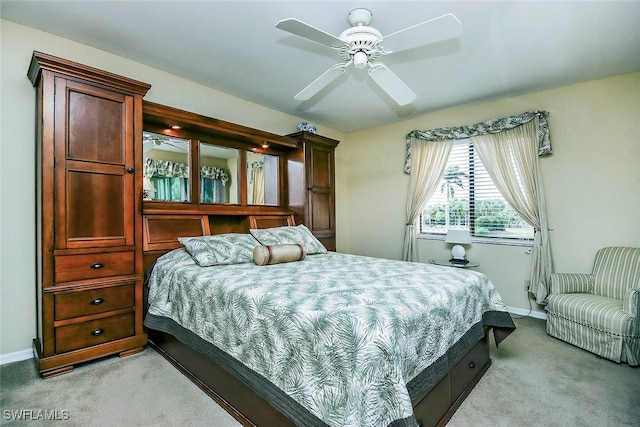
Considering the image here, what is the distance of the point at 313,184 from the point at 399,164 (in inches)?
59.1

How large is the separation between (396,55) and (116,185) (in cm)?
269

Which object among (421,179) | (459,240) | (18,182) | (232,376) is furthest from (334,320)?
(421,179)

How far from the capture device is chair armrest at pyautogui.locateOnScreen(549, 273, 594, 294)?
308 centimetres

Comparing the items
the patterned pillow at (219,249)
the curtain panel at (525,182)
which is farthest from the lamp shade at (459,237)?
the patterned pillow at (219,249)

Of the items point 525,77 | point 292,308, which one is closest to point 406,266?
point 292,308

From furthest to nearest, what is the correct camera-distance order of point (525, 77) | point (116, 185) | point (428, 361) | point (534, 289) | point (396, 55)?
point (534, 289), point (525, 77), point (396, 55), point (116, 185), point (428, 361)

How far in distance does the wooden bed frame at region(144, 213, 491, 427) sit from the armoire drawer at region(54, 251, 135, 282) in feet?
0.83

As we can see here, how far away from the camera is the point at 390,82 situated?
7.96 feet

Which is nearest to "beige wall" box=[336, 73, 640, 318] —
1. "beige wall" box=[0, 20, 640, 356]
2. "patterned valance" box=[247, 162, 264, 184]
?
"beige wall" box=[0, 20, 640, 356]

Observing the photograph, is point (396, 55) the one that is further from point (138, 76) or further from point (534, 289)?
point (534, 289)

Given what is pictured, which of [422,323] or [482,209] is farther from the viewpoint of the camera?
[482,209]

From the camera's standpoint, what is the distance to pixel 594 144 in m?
3.32

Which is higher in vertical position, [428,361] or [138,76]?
[138,76]

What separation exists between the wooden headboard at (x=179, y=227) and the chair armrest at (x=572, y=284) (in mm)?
3187
